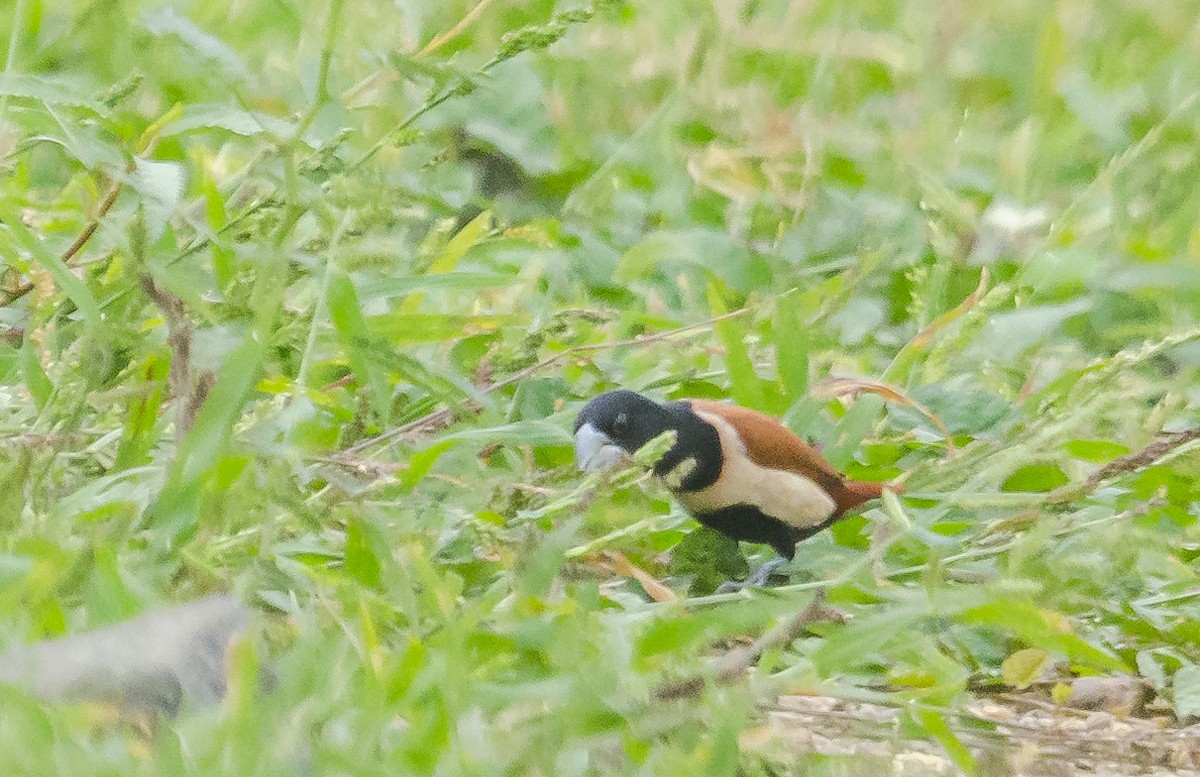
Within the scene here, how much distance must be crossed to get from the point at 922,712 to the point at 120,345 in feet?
2.47

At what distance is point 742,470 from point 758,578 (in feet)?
0.56

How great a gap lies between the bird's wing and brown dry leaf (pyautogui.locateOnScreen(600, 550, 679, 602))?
10.5 inches

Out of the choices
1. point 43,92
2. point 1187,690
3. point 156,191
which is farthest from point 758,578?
point 43,92

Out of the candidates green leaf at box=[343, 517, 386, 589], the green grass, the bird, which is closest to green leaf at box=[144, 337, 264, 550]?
the green grass

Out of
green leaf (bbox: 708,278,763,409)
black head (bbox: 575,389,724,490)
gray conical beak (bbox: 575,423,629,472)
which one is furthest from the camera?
green leaf (bbox: 708,278,763,409)

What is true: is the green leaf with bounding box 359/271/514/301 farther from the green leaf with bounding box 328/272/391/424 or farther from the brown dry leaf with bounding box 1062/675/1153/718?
the brown dry leaf with bounding box 1062/675/1153/718

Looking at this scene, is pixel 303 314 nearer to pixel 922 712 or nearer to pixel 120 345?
pixel 120 345

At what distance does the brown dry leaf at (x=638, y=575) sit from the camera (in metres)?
1.42

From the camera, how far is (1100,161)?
3.23 m

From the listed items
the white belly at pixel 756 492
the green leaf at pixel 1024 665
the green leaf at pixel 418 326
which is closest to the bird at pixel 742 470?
the white belly at pixel 756 492

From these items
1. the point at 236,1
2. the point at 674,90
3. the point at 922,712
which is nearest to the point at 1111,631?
the point at 922,712

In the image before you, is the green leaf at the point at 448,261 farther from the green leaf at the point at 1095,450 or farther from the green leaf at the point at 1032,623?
the green leaf at the point at 1032,623

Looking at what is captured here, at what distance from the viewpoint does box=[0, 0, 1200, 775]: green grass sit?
3.36ft

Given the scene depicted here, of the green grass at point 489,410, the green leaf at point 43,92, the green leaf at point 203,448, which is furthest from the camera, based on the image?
the green leaf at point 43,92
